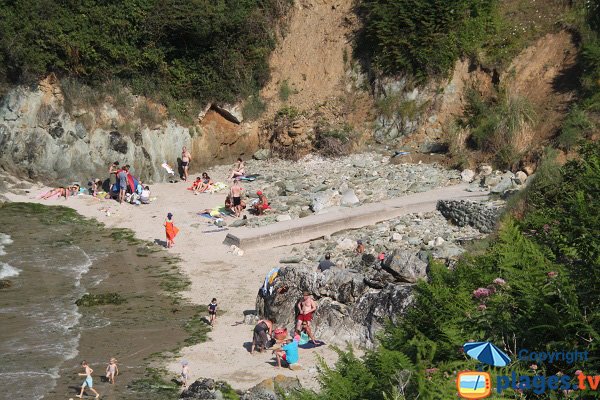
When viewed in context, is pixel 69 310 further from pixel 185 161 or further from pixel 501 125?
pixel 501 125

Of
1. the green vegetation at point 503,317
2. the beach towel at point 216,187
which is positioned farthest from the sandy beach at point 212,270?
the green vegetation at point 503,317

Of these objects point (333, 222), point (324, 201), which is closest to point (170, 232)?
point (333, 222)

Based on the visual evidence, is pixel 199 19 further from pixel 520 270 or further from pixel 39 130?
pixel 520 270

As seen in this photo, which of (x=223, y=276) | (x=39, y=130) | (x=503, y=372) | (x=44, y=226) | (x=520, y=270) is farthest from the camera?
(x=39, y=130)

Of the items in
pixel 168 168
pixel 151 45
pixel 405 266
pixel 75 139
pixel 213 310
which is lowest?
pixel 213 310

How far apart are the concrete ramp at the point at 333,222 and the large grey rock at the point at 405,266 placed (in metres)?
5.04

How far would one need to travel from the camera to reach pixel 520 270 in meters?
10.0

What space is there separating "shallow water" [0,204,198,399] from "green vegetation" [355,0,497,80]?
11077 millimetres

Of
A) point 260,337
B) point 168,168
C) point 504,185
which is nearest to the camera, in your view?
point 260,337

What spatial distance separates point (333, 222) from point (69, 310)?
22.8 feet

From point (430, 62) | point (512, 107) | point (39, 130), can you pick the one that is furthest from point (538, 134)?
point (39, 130)

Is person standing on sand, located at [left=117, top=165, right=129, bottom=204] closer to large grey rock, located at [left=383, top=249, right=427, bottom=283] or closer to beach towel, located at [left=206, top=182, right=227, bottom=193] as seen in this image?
beach towel, located at [left=206, top=182, right=227, bottom=193]

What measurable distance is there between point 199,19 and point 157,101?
300 cm

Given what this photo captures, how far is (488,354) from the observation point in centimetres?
858
